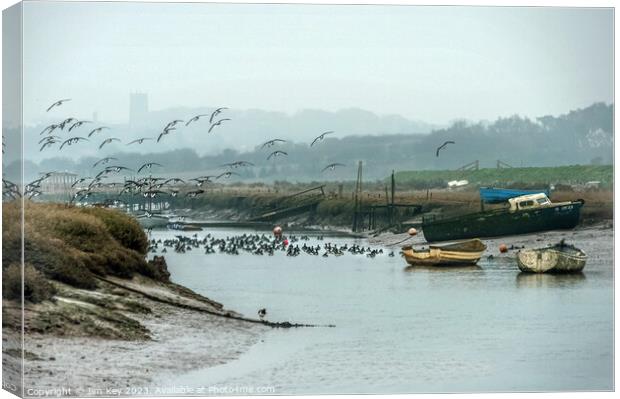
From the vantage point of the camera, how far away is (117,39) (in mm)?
16438

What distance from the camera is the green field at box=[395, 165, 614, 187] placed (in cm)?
1723

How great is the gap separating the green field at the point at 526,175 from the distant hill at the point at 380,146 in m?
0.07

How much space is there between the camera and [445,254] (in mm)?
17422

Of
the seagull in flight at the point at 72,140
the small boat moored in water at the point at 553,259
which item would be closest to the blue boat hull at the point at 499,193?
the small boat moored in water at the point at 553,259

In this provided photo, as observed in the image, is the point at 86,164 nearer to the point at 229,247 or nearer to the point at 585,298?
the point at 229,247

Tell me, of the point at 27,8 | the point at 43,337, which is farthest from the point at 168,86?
the point at 43,337

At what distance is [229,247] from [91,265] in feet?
4.79

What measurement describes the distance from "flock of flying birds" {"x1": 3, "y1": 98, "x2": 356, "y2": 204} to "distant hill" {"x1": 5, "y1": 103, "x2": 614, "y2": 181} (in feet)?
0.21

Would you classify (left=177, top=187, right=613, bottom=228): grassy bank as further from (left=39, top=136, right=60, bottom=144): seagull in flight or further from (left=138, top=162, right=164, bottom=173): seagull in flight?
(left=39, top=136, right=60, bottom=144): seagull in flight

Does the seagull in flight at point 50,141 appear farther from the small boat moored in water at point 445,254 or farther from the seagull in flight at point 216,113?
the small boat moored in water at point 445,254

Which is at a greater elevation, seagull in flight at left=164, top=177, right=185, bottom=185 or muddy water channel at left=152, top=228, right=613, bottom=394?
seagull in flight at left=164, top=177, right=185, bottom=185

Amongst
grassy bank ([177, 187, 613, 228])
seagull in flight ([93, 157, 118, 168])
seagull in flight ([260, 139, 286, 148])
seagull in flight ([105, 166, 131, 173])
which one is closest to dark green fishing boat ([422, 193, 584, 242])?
grassy bank ([177, 187, 613, 228])

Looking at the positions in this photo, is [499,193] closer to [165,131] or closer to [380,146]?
[380,146]

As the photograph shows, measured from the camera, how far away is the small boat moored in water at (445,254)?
57.0ft
